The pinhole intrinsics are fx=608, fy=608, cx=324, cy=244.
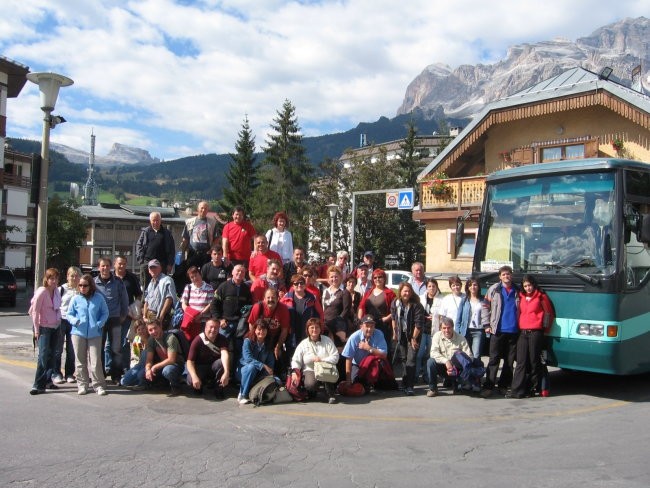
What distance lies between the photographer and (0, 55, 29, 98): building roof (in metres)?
34.2

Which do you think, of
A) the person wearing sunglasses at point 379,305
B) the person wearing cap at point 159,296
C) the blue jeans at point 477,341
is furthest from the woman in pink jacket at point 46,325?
the blue jeans at point 477,341

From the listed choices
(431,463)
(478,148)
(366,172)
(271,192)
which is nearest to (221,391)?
(431,463)

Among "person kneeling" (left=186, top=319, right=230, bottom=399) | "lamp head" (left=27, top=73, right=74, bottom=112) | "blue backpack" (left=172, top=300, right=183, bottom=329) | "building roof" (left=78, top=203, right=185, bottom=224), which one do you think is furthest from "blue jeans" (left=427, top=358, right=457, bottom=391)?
"building roof" (left=78, top=203, right=185, bottom=224)

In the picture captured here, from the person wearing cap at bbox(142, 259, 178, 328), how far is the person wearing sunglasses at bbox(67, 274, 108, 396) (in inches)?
35.7

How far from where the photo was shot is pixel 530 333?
8703 millimetres

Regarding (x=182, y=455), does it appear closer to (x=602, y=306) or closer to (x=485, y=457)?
(x=485, y=457)

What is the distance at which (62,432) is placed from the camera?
6.60 meters

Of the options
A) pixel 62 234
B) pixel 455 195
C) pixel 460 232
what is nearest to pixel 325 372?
pixel 460 232

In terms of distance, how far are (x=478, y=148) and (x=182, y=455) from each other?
72.4 feet

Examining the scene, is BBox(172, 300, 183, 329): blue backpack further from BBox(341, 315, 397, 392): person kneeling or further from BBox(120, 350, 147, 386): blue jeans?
BBox(341, 315, 397, 392): person kneeling

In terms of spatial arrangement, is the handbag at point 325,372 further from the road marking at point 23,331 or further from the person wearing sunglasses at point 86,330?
the road marking at point 23,331

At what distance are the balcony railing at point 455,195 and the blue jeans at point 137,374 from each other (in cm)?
1719

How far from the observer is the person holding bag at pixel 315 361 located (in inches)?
333

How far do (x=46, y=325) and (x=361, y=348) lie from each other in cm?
461
